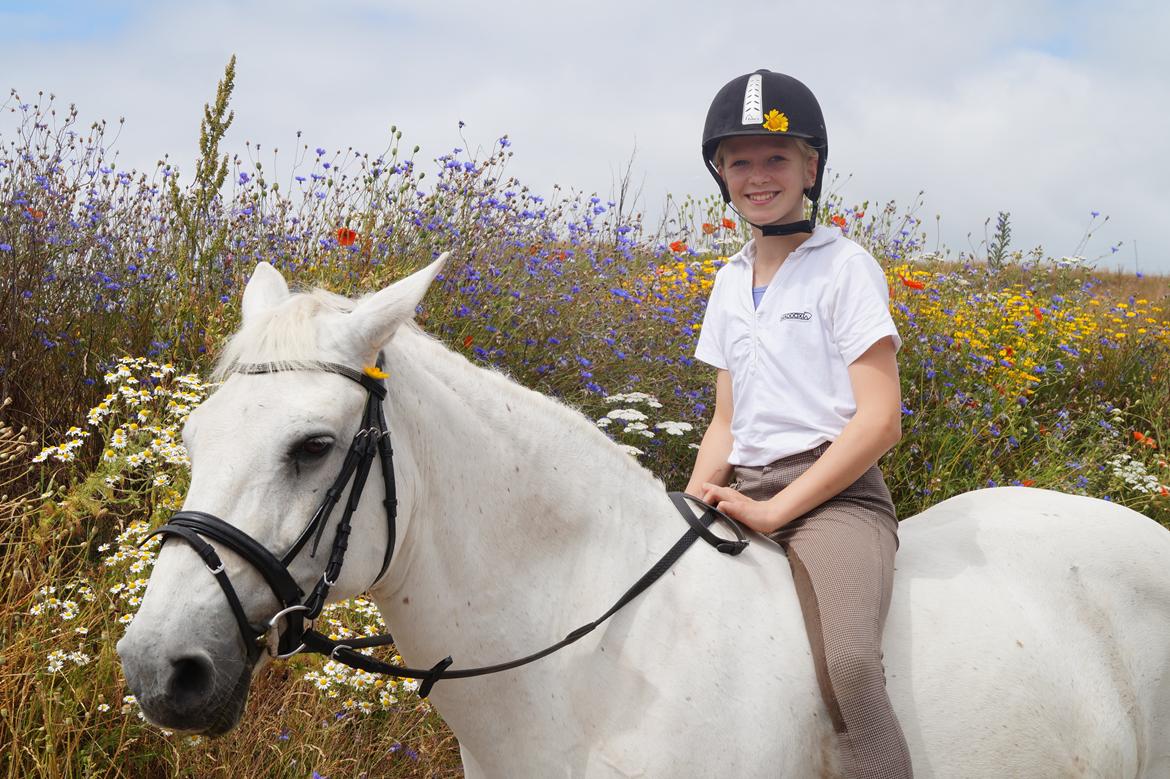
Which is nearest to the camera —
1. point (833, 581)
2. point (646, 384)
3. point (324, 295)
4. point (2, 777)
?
point (324, 295)

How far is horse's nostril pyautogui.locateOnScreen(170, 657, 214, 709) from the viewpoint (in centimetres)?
171

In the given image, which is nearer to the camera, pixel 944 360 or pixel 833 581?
pixel 833 581

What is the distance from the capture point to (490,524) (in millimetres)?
2164

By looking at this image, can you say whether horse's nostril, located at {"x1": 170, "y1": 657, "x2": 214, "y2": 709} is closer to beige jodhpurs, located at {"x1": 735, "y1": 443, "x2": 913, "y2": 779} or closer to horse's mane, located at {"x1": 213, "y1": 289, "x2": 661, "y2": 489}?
horse's mane, located at {"x1": 213, "y1": 289, "x2": 661, "y2": 489}

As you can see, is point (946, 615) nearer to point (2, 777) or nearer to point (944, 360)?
point (2, 777)

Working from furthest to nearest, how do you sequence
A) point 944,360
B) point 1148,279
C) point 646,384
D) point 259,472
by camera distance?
point 1148,279, point 944,360, point 646,384, point 259,472

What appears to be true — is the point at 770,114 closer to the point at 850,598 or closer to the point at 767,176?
the point at 767,176

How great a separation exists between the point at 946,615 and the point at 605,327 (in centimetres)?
352

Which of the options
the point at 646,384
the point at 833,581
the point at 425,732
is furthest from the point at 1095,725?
the point at 646,384

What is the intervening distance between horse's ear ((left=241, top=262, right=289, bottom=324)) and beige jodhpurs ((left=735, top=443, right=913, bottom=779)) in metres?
1.47

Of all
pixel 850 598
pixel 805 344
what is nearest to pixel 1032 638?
pixel 850 598

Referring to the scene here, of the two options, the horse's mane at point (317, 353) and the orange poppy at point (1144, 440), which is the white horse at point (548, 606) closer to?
the horse's mane at point (317, 353)

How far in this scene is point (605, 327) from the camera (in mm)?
5758

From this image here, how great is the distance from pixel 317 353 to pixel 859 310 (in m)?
1.50
